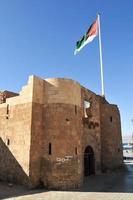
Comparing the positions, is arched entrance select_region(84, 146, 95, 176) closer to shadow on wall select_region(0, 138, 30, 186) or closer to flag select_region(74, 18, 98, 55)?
shadow on wall select_region(0, 138, 30, 186)

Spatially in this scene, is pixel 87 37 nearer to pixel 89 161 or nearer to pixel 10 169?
pixel 89 161

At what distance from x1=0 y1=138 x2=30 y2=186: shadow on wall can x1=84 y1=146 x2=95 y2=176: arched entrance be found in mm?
8792

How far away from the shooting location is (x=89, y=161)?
25641 millimetres

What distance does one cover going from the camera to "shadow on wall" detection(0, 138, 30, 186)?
57.4 ft

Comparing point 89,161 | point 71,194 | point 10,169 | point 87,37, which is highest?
point 87,37

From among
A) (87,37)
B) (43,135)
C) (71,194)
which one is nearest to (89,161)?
(43,135)

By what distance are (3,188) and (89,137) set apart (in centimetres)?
1114

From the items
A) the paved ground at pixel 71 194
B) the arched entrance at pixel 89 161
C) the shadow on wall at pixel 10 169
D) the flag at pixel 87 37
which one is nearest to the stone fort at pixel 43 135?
the shadow on wall at pixel 10 169

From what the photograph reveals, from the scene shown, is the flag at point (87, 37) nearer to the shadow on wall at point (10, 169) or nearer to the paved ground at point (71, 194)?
the shadow on wall at point (10, 169)

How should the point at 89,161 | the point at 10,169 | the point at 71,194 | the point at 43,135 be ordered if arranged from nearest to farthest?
the point at 71,194 < the point at 43,135 < the point at 10,169 < the point at 89,161

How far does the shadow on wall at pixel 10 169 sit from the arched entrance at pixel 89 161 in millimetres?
8792

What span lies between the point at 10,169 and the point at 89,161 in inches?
395

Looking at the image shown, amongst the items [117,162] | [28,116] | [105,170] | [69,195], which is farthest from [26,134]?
[117,162]

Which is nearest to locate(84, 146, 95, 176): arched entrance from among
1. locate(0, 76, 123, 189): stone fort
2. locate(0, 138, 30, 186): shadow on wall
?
locate(0, 76, 123, 189): stone fort
